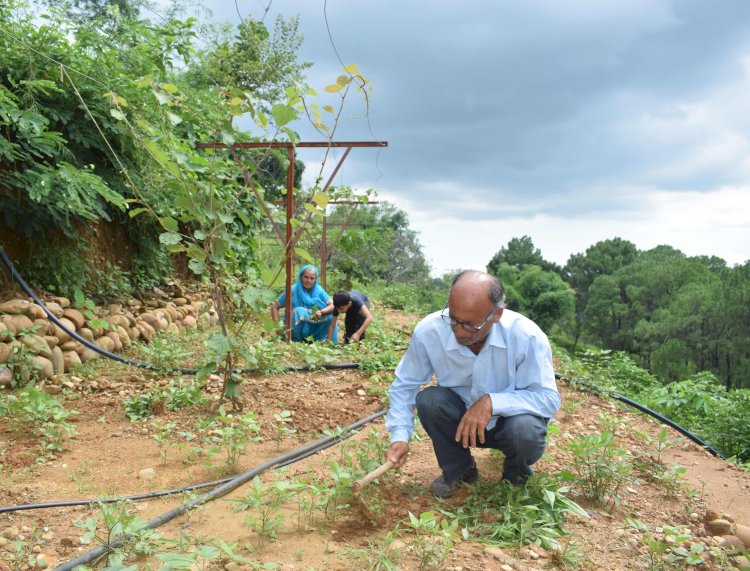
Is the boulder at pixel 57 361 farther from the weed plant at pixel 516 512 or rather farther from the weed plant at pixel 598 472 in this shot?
the weed plant at pixel 598 472

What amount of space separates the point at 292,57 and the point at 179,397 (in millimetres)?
18612

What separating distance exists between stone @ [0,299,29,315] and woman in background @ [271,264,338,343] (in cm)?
240

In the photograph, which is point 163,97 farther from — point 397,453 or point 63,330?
point 63,330

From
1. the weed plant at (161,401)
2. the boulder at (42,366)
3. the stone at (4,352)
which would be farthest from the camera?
the boulder at (42,366)

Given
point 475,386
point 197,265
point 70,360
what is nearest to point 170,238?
point 197,265

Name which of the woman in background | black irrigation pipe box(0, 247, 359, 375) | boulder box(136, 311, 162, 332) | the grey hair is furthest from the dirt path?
the woman in background

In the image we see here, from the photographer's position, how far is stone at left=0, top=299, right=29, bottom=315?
4.38 m

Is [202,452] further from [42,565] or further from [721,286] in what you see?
[721,286]

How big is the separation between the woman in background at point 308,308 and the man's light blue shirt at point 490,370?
383 cm

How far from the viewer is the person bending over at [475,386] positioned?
2314mm

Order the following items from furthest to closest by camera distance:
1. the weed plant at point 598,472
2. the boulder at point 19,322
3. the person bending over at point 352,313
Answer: the person bending over at point 352,313
the boulder at point 19,322
the weed plant at point 598,472

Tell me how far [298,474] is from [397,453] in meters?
0.67

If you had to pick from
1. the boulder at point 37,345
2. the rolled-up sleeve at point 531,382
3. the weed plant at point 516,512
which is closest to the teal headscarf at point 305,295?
the boulder at point 37,345

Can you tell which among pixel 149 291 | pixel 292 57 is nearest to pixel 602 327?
pixel 292 57
